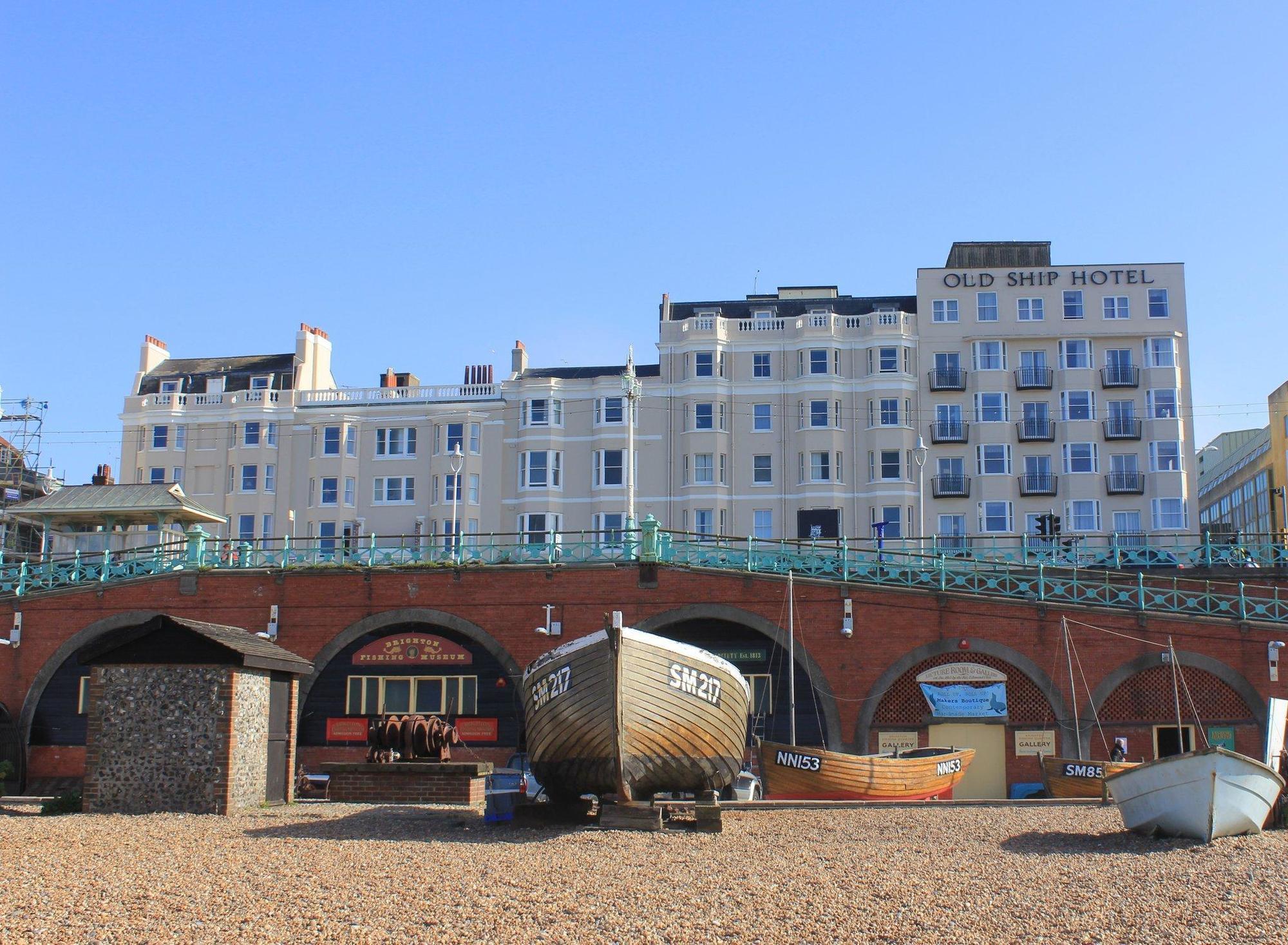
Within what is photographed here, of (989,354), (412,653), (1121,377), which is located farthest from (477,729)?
(1121,377)

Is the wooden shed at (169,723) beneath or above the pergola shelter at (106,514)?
beneath

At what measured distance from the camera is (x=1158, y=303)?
55531mm

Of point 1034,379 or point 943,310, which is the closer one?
point 1034,379

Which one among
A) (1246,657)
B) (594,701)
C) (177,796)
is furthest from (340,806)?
(1246,657)

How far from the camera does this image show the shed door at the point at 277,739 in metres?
21.2

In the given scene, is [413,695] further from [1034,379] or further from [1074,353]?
[1074,353]

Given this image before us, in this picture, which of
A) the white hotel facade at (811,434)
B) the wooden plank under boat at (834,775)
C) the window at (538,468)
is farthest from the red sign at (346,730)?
the window at (538,468)

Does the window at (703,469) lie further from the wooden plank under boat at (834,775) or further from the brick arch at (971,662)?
the wooden plank under boat at (834,775)

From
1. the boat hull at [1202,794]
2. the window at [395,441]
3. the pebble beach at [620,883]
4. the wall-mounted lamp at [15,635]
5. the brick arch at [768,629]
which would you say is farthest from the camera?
the window at [395,441]

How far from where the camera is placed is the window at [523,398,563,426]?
56.7 metres

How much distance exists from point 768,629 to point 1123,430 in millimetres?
28955

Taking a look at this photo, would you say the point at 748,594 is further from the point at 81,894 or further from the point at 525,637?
the point at 81,894

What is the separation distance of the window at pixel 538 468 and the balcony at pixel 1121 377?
23415 millimetres

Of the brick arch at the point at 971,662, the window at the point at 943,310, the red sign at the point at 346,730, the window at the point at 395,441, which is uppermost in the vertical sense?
the window at the point at 943,310
